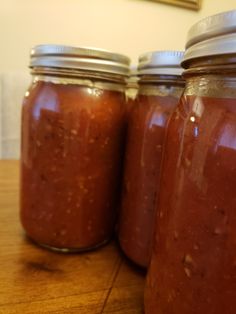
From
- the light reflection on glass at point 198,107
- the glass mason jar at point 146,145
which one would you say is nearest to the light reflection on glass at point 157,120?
the glass mason jar at point 146,145

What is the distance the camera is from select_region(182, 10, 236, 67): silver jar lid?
23cm

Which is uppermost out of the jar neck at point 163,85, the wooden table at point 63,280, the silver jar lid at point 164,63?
the silver jar lid at point 164,63

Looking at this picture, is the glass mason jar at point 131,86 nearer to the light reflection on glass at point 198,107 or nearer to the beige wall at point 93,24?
the light reflection on glass at point 198,107

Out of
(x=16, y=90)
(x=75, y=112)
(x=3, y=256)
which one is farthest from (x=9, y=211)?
(x=16, y=90)

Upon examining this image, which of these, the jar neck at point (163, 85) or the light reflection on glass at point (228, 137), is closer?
the light reflection on glass at point (228, 137)

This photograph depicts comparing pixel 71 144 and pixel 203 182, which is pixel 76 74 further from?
pixel 203 182

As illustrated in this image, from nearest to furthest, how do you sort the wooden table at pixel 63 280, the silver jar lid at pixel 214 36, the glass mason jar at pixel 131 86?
the silver jar lid at pixel 214 36 → the wooden table at pixel 63 280 → the glass mason jar at pixel 131 86

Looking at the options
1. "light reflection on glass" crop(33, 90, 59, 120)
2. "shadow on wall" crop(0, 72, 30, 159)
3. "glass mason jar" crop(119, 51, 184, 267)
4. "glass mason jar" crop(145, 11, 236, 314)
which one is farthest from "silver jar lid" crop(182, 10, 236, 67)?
"shadow on wall" crop(0, 72, 30, 159)

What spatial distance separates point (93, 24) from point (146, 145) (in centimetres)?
105

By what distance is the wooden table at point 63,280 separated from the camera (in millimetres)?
345

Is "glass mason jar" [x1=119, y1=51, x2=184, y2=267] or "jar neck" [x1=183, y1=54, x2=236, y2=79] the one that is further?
"glass mason jar" [x1=119, y1=51, x2=184, y2=267]

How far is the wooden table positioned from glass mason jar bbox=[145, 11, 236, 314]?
0.27 ft

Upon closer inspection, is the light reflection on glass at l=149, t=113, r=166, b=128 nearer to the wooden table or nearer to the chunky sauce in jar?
the chunky sauce in jar

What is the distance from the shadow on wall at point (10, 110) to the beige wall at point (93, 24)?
7cm
